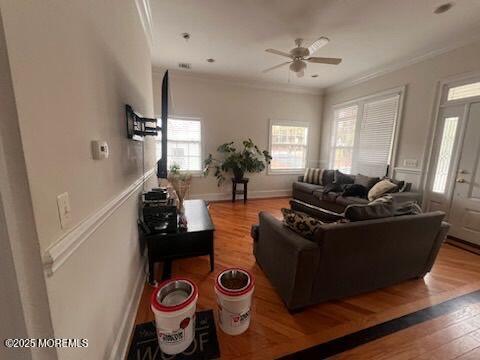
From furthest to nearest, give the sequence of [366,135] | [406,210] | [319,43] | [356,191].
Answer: [366,135] → [356,191] → [319,43] → [406,210]

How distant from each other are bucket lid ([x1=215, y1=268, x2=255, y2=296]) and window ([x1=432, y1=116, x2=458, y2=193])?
365 cm

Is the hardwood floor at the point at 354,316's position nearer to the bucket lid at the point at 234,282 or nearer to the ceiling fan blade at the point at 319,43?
the bucket lid at the point at 234,282

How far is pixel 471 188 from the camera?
291cm

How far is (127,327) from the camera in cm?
144

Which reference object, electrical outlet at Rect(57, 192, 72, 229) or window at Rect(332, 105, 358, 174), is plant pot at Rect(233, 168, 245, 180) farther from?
electrical outlet at Rect(57, 192, 72, 229)

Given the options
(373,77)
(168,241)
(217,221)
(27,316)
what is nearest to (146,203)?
(168,241)

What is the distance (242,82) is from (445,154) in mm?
4093

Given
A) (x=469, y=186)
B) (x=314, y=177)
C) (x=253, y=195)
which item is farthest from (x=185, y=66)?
(x=469, y=186)

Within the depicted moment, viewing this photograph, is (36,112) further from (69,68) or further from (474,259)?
(474,259)

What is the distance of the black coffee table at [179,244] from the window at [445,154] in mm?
3734

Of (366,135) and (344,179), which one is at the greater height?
(366,135)

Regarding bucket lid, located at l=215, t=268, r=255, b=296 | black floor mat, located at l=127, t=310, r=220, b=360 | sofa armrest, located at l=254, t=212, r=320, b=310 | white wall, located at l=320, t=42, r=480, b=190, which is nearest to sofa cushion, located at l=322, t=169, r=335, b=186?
white wall, located at l=320, t=42, r=480, b=190

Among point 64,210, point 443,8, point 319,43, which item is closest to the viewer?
point 64,210

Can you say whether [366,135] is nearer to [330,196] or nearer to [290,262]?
[330,196]
